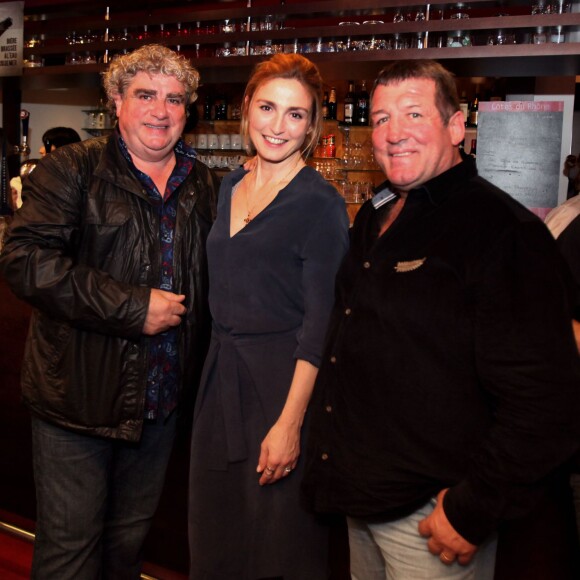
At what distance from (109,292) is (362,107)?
446cm

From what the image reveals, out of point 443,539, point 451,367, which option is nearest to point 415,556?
point 443,539

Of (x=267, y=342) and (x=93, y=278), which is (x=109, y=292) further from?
(x=267, y=342)

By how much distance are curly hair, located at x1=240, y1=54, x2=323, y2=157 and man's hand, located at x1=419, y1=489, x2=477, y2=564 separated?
0.92 metres

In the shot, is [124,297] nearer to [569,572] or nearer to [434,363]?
[434,363]

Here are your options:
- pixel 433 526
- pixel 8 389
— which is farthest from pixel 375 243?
pixel 8 389

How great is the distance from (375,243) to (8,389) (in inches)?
80.5

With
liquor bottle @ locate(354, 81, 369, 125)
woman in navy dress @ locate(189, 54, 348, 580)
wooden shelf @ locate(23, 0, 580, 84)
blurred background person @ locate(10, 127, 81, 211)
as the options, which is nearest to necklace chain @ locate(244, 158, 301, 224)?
woman in navy dress @ locate(189, 54, 348, 580)

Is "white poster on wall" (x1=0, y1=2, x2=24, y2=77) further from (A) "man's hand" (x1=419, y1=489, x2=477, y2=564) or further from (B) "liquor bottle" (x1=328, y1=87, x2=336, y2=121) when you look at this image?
(A) "man's hand" (x1=419, y1=489, x2=477, y2=564)

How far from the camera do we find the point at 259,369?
172cm

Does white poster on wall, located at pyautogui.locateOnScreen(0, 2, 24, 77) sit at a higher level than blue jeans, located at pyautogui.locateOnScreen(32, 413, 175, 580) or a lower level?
higher

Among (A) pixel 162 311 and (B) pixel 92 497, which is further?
(B) pixel 92 497

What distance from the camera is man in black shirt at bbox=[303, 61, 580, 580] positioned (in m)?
1.20

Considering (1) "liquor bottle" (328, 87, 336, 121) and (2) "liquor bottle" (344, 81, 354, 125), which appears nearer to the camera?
(2) "liquor bottle" (344, 81, 354, 125)

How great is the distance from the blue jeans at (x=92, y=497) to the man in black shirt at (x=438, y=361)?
728 millimetres
